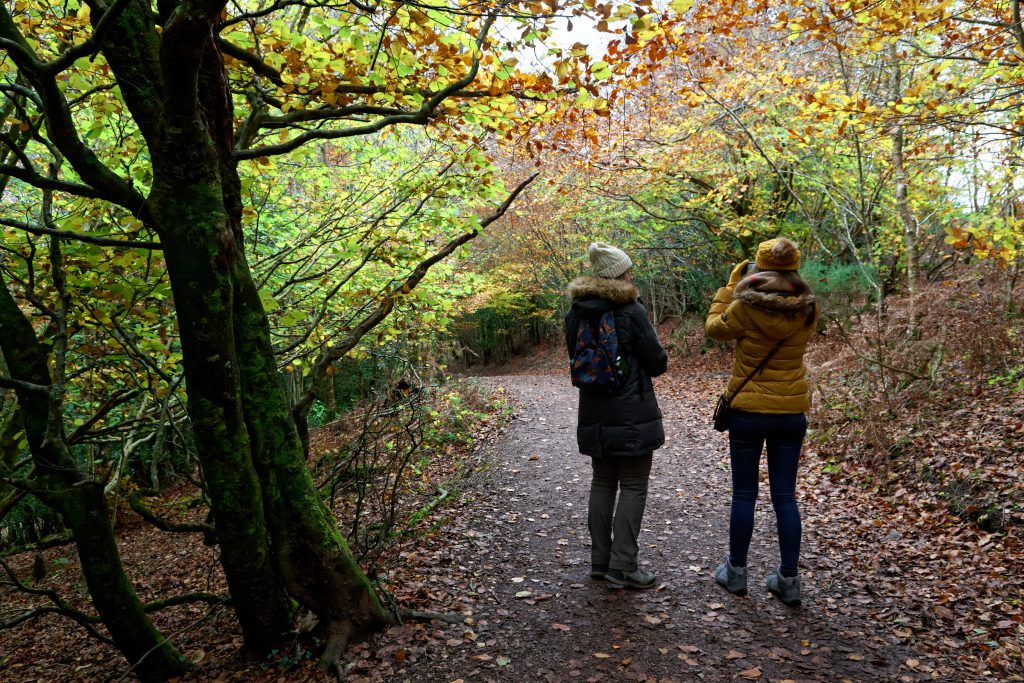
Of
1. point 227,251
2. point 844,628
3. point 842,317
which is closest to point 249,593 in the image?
point 227,251

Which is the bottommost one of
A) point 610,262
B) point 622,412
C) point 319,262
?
point 622,412

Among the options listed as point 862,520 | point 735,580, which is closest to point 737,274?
point 735,580

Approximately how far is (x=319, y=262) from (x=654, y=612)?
6321 mm

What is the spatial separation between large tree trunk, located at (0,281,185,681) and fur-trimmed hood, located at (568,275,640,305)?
3.49 metres

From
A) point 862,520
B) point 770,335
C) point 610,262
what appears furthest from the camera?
point 862,520

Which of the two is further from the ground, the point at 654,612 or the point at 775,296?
the point at 775,296

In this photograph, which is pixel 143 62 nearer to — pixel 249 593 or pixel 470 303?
pixel 249 593

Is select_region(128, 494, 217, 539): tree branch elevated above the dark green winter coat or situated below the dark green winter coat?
below

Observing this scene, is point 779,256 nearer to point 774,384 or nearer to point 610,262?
point 774,384

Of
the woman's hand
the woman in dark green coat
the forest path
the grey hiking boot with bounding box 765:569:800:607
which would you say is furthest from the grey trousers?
the woman's hand

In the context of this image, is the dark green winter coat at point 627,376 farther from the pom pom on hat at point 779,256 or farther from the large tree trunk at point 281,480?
the large tree trunk at point 281,480

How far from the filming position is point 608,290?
3.80m

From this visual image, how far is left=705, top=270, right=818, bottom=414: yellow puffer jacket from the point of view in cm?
360

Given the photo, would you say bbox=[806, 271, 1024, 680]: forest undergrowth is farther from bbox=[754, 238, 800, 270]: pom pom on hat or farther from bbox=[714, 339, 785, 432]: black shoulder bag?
bbox=[754, 238, 800, 270]: pom pom on hat
